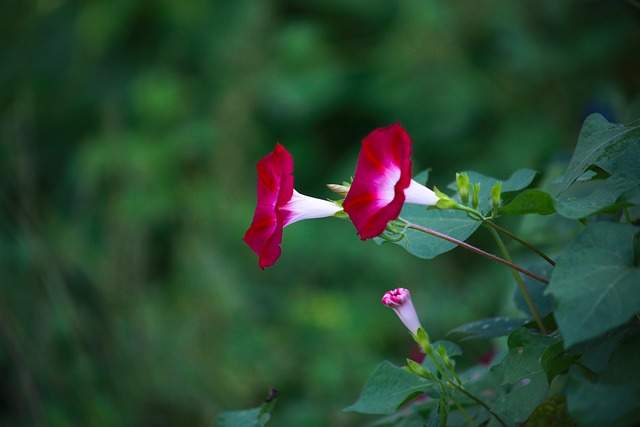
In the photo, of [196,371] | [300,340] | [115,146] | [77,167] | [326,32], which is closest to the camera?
[196,371]

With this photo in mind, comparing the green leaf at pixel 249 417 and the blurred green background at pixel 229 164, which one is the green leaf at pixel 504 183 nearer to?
the green leaf at pixel 249 417

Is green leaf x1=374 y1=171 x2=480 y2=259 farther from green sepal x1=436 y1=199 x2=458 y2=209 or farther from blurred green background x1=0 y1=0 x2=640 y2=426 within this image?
blurred green background x1=0 y1=0 x2=640 y2=426

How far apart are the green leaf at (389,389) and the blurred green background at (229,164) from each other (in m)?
0.81

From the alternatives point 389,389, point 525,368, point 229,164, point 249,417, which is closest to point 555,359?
point 525,368

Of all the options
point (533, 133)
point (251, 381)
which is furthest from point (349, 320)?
point (533, 133)

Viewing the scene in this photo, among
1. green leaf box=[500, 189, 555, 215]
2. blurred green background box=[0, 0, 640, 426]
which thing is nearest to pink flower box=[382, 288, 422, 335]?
green leaf box=[500, 189, 555, 215]

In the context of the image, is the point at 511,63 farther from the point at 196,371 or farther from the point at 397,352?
the point at 196,371

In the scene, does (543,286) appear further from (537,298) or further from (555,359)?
(555,359)

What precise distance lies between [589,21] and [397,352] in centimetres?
113

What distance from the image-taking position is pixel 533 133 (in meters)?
1.91

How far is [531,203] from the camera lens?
1.21 feet

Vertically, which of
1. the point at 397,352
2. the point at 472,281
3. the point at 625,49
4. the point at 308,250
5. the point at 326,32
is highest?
A: the point at 326,32

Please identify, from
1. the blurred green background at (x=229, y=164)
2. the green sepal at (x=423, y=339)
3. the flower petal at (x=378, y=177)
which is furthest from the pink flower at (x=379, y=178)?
the blurred green background at (x=229, y=164)

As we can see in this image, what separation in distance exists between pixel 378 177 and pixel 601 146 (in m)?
0.13
